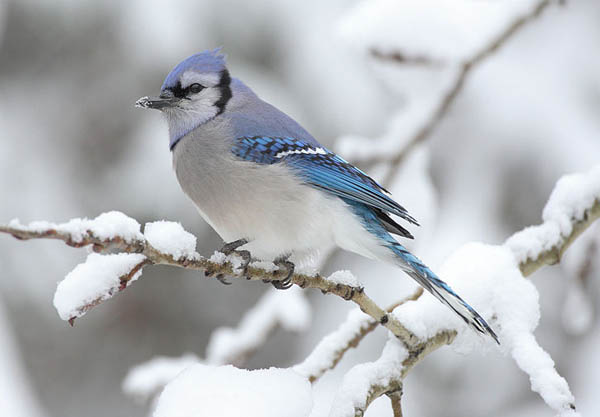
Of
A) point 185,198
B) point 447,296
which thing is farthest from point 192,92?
point 185,198

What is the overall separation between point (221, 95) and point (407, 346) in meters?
1.11

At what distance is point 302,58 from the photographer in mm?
3838

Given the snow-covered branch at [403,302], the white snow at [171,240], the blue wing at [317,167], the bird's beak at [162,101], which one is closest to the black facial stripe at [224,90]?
the bird's beak at [162,101]

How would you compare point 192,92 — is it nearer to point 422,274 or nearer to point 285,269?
point 285,269

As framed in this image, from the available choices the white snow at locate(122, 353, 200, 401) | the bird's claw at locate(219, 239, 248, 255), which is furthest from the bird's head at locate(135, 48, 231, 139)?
the white snow at locate(122, 353, 200, 401)

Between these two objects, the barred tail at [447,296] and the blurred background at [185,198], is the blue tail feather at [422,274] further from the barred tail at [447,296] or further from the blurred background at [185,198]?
the blurred background at [185,198]

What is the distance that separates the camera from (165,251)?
1229 mm

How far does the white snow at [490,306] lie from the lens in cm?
156

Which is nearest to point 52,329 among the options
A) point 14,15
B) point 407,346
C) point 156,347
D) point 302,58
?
point 156,347

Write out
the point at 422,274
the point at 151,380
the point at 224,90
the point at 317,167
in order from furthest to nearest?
1. the point at 151,380
2. the point at 224,90
3. the point at 317,167
4. the point at 422,274

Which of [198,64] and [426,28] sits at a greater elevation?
[426,28]

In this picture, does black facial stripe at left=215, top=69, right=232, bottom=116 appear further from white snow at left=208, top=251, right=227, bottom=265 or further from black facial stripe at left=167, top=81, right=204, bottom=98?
white snow at left=208, top=251, right=227, bottom=265

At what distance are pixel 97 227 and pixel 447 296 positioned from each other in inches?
34.7

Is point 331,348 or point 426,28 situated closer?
point 331,348
